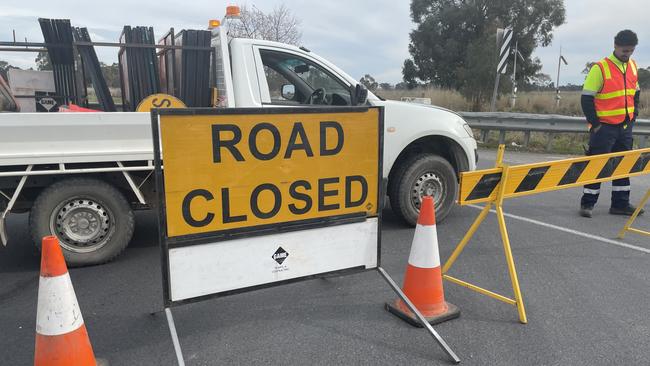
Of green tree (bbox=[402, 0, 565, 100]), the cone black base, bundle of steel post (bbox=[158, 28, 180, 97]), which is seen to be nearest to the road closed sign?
the cone black base

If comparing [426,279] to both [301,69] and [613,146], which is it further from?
[613,146]

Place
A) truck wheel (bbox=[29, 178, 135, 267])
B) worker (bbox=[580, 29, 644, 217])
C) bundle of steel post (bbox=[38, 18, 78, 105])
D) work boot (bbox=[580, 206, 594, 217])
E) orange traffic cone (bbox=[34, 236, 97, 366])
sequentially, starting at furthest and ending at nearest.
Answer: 1. work boot (bbox=[580, 206, 594, 217])
2. worker (bbox=[580, 29, 644, 217])
3. bundle of steel post (bbox=[38, 18, 78, 105])
4. truck wheel (bbox=[29, 178, 135, 267])
5. orange traffic cone (bbox=[34, 236, 97, 366])

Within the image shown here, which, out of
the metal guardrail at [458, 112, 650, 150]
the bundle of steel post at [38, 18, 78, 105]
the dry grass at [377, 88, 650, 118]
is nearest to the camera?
the bundle of steel post at [38, 18, 78, 105]

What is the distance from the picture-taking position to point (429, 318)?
10.6ft

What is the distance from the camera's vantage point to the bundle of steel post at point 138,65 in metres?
4.69

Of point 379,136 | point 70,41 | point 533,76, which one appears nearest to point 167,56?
point 70,41

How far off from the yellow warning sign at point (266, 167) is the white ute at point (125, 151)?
171 cm

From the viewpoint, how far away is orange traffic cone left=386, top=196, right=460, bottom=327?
3.22 m

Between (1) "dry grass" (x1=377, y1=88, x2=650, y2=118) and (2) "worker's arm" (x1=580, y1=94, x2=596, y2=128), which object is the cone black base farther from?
(1) "dry grass" (x1=377, y1=88, x2=650, y2=118)

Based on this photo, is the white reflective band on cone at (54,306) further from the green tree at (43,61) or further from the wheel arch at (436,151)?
the wheel arch at (436,151)

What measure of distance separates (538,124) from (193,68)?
9.09 m

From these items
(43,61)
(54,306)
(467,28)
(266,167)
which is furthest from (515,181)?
(467,28)

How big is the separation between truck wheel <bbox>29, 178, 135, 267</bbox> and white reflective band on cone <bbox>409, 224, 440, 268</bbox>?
99.8 inches

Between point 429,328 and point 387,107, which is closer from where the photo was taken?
point 429,328
